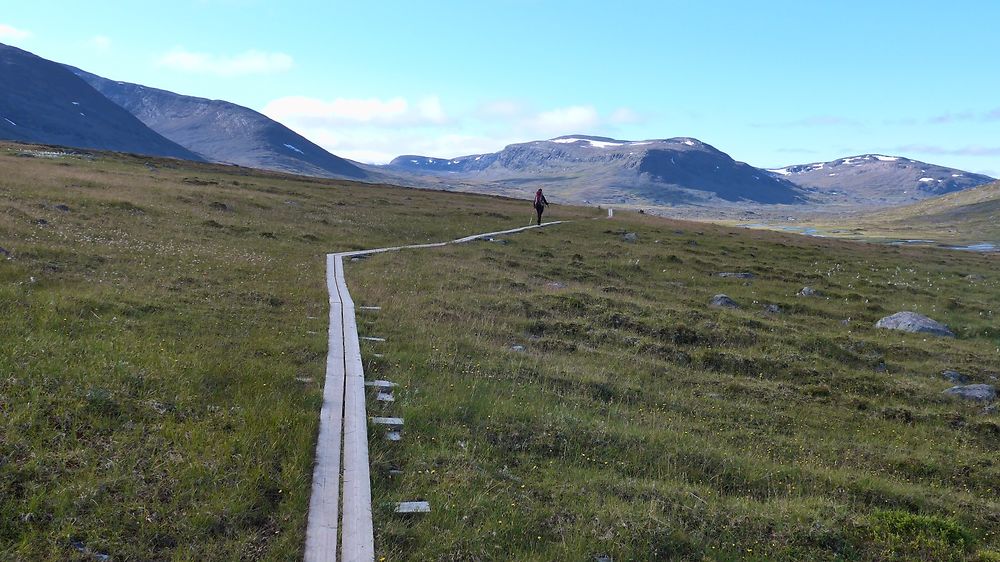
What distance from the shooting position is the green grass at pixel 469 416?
6.81 meters

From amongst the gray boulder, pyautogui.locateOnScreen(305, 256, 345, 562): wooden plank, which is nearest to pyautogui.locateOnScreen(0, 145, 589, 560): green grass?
pyautogui.locateOnScreen(305, 256, 345, 562): wooden plank

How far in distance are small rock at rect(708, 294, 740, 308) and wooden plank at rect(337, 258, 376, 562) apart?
2191 cm

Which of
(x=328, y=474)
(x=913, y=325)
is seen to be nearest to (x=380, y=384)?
(x=328, y=474)

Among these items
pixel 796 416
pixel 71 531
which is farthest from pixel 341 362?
pixel 796 416

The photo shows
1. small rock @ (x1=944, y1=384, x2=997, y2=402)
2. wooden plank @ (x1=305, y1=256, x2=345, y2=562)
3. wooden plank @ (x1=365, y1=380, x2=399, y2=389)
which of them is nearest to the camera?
wooden plank @ (x1=305, y1=256, x2=345, y2=562)

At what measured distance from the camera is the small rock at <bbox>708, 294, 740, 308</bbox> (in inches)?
1163

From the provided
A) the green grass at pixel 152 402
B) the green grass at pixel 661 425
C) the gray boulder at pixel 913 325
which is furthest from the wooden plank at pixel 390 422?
the gray boulder at pixel 913 325

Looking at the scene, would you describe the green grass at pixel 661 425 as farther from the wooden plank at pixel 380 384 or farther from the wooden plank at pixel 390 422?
the wooden plank at pixel 380 384

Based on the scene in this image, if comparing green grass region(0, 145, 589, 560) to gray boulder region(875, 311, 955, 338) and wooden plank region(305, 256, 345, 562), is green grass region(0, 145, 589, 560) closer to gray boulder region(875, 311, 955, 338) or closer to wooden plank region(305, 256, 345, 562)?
wooden plank region(305, 256, 345, 562)

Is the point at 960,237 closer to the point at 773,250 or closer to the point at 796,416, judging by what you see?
the point at 773,250

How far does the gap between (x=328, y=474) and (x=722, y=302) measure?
26.0 m

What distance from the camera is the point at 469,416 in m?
10.9

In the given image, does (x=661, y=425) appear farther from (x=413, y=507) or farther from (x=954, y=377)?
(x=954, y=377)

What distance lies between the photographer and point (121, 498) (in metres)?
6.41
